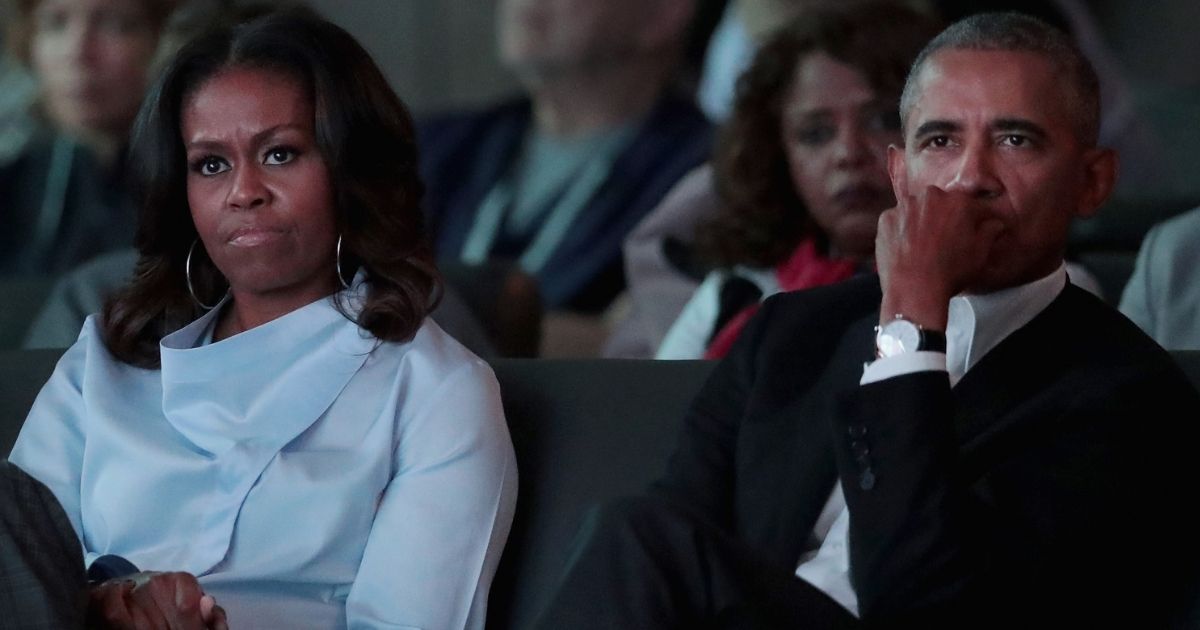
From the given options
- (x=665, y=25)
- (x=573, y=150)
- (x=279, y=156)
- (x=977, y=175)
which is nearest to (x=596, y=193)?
(x=573, y=150)

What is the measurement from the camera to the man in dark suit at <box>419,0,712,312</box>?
481 centimetres

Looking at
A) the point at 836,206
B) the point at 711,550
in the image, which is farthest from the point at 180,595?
the point at 836,206

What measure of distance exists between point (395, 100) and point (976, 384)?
2.38ft

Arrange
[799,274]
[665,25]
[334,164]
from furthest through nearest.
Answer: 1. [665,25]
2. [799,274]
3. [334,164]

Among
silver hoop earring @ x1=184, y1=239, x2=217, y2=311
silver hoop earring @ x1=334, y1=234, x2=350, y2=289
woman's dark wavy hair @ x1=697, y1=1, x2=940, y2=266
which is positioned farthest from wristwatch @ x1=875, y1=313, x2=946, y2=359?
woman's dark wavy hair @ x1=697, y1=1, x2=940, y2=266

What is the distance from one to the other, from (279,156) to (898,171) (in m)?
0.68

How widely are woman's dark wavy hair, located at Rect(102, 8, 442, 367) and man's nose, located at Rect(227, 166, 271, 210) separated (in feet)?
0.26

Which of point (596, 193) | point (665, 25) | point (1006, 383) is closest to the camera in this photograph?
point (1006, 383)

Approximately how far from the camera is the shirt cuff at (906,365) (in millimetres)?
1680

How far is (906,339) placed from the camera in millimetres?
1708

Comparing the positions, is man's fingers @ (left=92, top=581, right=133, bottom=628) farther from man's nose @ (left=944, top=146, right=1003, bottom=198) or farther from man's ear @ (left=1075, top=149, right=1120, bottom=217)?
man's ear @ (left=1075, top=149, right=1120, bottom=217)

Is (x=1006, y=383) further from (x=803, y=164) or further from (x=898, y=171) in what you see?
(x=803, y=164)

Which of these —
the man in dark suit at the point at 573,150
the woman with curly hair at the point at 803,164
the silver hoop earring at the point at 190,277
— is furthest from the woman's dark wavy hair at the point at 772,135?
the man in dark suit at the point at 573,150

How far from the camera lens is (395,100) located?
6.75 ft
